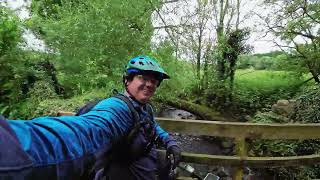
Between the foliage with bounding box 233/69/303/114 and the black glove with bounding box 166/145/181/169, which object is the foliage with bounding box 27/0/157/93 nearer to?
the foliage with bounding box 233/69/303/114

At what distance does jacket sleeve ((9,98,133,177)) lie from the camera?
2.58ft

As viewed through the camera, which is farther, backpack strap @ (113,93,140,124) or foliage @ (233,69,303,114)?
foliage @ (233,69,303,114)

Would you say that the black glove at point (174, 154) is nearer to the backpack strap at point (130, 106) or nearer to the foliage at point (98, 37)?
the backpack strap at point (130, 106)

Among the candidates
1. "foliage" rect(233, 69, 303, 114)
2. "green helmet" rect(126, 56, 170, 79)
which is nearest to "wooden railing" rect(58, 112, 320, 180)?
"green helmet" rect(126, 56, 170, 79)

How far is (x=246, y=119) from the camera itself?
39.7 feet

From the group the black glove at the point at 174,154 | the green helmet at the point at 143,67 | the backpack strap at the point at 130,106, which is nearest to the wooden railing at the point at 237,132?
the black glove at the point at 174,154

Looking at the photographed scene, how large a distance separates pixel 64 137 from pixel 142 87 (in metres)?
1.23

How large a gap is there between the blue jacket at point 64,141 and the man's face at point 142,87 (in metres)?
0.74

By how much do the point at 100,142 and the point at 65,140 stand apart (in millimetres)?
218

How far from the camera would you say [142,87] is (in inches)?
83.7

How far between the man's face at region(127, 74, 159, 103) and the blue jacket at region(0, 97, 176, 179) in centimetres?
74

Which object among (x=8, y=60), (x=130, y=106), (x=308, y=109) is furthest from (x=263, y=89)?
(x=130, y=106)

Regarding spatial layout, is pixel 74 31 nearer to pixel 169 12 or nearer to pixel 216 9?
pixel 169 12

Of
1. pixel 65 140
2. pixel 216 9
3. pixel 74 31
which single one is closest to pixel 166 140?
pixel 65 140
